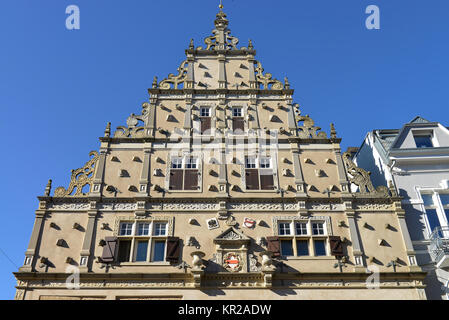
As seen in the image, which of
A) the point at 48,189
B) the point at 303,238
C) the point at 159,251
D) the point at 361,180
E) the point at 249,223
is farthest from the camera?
the point at 361,180

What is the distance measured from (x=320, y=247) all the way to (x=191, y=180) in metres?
7.27

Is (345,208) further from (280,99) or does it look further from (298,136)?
(280,99)

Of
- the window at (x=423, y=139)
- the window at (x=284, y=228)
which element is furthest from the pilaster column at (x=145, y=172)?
the window at (x=423, y=139)

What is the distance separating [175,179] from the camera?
2305 cm

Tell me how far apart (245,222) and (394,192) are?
25.6 feet

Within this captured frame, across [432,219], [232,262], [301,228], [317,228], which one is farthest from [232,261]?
[432,219]

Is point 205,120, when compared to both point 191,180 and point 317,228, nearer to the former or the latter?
point 191,180

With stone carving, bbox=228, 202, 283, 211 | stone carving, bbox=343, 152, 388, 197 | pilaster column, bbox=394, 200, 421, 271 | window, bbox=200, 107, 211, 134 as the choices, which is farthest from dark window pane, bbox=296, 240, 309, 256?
window, bbox=200, 107, 211, 134

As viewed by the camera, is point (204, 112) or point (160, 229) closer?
point (160, 229)

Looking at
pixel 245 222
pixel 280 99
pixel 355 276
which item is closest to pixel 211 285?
pixel 245 222

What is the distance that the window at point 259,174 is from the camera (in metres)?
22.9

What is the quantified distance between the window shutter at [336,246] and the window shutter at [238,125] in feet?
26.1
